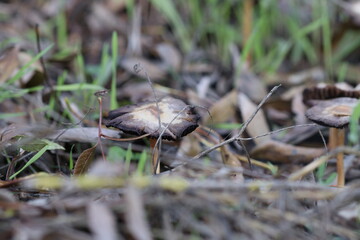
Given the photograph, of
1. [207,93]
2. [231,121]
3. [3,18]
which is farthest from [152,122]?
[3,18]

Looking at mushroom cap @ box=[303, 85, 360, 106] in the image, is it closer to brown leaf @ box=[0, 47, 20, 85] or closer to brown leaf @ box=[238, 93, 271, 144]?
brown leaf @ box=[238, 93, 271, 144]

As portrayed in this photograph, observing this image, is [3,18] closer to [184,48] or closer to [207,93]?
[184,48]

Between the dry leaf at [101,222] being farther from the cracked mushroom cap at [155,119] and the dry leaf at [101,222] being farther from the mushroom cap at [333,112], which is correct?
the mushroom cap at [333,112]

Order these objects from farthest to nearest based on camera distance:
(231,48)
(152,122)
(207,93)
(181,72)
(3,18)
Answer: (3,18), (231,48), (181,72), (207,93), (152,122)

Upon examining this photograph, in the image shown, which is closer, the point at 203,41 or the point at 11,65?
the point at 11,65

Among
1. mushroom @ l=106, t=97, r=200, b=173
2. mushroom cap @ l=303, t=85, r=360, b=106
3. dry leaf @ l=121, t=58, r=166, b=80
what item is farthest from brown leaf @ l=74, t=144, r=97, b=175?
dry leaf @ l=121, t=58, r=166, b=80
